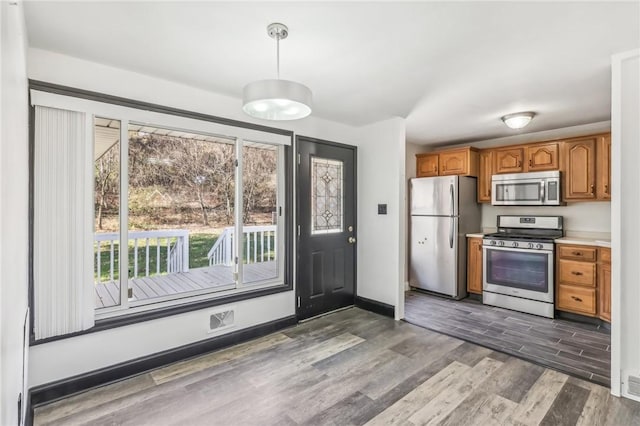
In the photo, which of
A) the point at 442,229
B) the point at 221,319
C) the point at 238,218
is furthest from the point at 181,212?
the point at 442,229

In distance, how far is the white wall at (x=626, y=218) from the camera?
2.21 meters

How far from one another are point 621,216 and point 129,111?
3.73 metres

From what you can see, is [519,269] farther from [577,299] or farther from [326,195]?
[326,195]

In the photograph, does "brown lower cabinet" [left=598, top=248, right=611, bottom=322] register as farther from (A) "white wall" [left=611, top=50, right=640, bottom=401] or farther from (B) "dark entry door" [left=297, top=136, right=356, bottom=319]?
(B) "dark entry door" [left=297, top=136, right=356, bottom=319]

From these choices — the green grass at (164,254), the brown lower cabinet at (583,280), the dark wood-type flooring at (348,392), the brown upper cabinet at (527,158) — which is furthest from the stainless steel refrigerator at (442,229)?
the green grass at (164,254)

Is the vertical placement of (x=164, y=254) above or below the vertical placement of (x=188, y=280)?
above

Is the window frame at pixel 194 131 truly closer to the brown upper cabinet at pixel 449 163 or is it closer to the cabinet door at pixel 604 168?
the brown upper cabinet at pixel 449 163

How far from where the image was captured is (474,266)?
4.72m

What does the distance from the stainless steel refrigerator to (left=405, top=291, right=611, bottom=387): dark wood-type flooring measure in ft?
1.30

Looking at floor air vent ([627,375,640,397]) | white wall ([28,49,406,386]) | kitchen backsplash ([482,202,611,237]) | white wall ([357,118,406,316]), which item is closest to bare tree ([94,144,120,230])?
white wall ([28,49,406,386])

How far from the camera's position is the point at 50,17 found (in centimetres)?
185

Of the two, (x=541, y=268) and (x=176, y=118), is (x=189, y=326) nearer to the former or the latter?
(x=176, y=118)

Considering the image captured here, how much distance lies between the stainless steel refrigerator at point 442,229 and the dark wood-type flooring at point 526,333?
1.30 feet

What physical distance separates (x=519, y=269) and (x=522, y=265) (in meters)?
0.07
